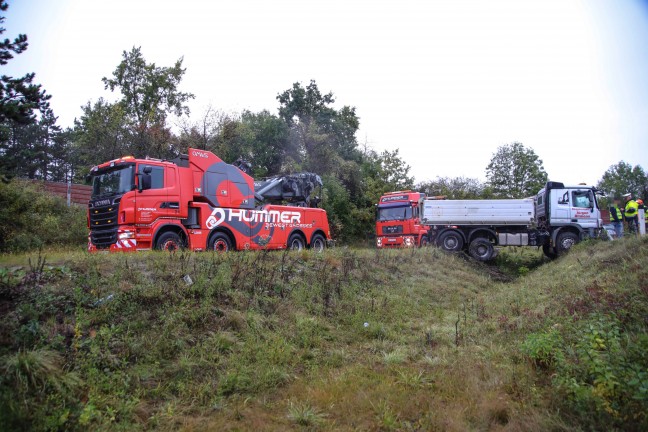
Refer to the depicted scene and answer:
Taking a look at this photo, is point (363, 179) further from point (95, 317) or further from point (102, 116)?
point (95, 317)

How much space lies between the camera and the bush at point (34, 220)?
13445 millimetres

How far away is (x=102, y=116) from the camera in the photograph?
24359 millimetres

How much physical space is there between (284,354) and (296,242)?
922cm

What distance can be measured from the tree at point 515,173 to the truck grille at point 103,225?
125 ft

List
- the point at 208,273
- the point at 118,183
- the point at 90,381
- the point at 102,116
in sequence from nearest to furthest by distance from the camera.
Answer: the point at 90,381 → the point at 208,273 → the point at 118,183 → the point at 102,116

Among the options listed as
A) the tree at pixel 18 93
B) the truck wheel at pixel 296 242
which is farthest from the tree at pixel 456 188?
the tree at pixel 18 93

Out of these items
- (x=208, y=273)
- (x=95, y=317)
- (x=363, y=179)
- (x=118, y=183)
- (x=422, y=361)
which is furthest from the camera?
(x=363, y=179)

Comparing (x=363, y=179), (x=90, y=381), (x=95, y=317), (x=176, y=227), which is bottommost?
(x=90, y=381)

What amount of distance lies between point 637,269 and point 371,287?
5087mm

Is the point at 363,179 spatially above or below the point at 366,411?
above

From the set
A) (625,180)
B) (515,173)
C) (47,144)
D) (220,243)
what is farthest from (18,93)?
(625,180)

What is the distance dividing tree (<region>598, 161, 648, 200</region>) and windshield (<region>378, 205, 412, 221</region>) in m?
56.5

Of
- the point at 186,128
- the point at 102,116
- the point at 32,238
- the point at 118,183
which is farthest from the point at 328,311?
the point at 102,116

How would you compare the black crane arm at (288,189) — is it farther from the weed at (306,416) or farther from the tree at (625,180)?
the tree at (625,180)
